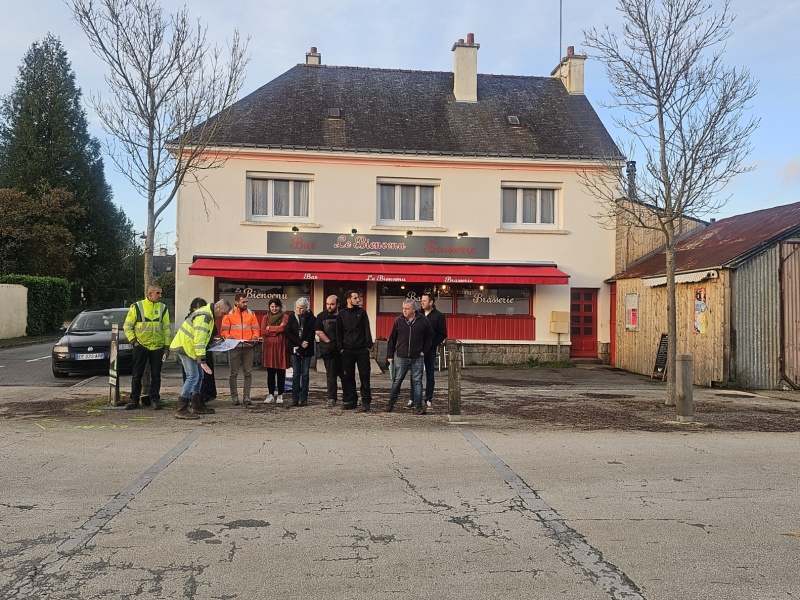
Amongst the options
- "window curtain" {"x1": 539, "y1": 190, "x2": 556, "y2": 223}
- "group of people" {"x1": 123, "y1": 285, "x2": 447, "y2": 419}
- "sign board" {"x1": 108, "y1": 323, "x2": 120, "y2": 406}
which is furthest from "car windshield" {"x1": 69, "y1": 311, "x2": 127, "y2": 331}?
"window curtain" {"x1": 539, "y1": 190, "x2": 556, "y2": 223}

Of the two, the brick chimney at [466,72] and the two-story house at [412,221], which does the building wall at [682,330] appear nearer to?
the two-story house at [412,221]

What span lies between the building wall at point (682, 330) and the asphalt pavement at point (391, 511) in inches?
216

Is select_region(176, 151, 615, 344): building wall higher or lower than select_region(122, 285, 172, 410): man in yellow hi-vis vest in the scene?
higher

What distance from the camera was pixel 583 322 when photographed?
64.7ft

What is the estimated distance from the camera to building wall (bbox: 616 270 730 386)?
14.3 meters

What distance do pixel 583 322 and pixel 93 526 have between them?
54.1 feet

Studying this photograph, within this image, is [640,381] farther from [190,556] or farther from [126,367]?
[190,556]

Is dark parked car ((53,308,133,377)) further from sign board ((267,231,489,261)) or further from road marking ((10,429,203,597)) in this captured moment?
road marking ((10,429,203,597))

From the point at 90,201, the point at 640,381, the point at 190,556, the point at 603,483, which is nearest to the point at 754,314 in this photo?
the point at 640,381

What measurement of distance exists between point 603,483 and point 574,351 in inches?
539

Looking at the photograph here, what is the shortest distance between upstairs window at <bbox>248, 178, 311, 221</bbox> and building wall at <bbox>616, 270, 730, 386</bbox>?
28.6 feet

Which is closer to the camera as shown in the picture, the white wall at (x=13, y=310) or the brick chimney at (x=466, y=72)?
the brick chimney at (x=466, y=72)

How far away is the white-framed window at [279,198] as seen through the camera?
18516 mm

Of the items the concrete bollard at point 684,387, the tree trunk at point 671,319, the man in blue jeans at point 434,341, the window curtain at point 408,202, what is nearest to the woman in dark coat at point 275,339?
the man in blue jeans at point 434,341
